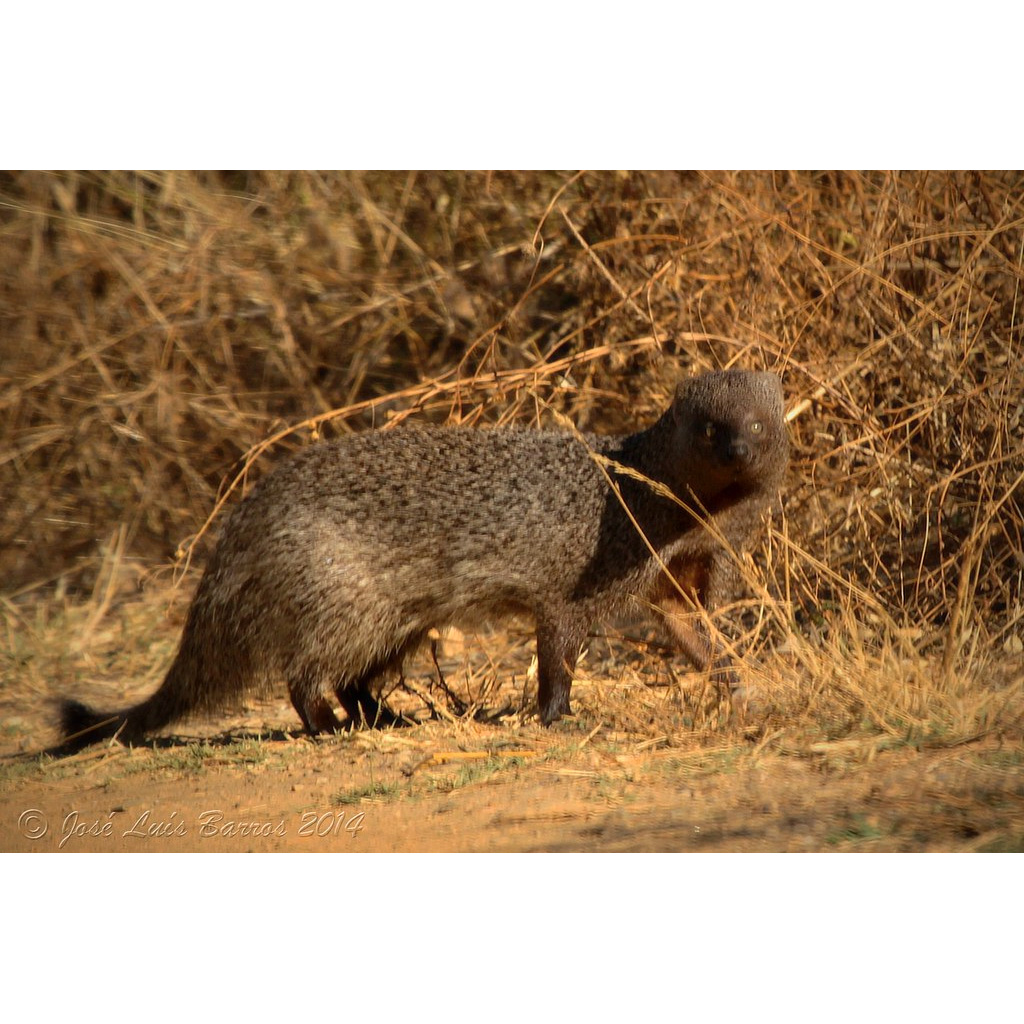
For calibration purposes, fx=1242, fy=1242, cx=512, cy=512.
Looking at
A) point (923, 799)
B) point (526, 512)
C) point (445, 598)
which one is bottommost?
point (923, 799)

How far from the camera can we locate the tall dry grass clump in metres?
3.35

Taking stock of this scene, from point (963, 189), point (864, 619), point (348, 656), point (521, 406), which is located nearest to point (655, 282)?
point (521, 406)

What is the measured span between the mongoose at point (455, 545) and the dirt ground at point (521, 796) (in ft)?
0.88

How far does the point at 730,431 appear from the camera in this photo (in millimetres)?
3055

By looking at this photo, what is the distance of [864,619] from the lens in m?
3.37

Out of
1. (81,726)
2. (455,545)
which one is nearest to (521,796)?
(455,545)

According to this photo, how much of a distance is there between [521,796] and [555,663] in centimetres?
65

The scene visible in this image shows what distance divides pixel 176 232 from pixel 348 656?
240 cm

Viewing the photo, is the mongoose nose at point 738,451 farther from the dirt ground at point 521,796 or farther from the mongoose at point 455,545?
the dirt ground at point 521,796

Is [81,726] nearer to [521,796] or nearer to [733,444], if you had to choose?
[521,796]

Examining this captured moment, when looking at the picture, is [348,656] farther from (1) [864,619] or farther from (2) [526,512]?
(1) [864,619]

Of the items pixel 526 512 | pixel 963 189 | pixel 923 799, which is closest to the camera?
pixel 923 799

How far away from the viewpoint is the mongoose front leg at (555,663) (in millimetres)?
3320
